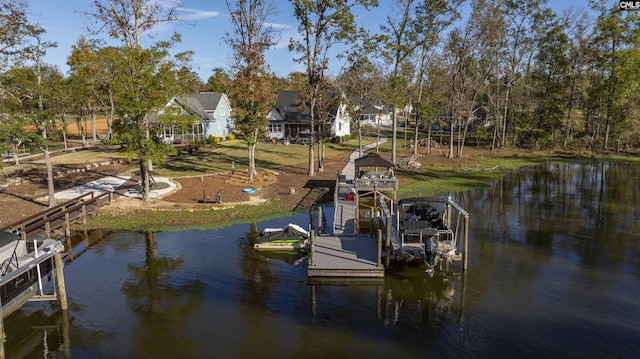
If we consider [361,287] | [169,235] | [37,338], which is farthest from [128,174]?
[361,287]

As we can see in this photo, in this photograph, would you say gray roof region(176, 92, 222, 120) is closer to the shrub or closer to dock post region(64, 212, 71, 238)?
the shrub

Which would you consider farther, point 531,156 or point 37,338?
point 531,156

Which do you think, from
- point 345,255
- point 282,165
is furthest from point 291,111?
point 345,255

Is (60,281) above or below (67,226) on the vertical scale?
below

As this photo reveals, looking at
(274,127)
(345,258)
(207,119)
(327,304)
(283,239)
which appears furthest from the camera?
(274,127)

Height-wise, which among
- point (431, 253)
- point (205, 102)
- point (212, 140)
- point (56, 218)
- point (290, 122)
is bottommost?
point (431, 253)

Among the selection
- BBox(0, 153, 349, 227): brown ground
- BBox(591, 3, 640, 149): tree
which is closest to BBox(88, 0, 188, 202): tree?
BBox(0, 153, 349, 227): brown ground

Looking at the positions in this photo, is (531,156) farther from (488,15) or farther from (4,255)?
(4,255)

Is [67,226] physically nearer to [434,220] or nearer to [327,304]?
[327,304]
